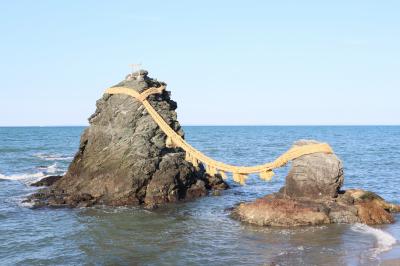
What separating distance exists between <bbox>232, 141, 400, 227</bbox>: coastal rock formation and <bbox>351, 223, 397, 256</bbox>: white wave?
2.08ft

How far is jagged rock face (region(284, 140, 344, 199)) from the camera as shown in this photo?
1804cm

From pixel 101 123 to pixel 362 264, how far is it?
1582cm

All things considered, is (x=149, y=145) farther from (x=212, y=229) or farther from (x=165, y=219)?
(x=212, y=229)

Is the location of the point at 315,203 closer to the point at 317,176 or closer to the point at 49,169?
the point at 317,176

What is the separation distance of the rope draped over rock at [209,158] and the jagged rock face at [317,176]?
0.31 metres

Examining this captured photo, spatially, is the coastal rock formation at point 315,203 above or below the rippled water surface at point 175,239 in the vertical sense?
above

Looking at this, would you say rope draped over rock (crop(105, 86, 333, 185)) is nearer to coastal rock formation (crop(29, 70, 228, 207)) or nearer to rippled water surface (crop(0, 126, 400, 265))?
coastal rock formation (crop(29, 70, 228, 207))

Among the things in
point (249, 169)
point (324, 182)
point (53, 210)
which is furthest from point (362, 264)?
point (53, 210)

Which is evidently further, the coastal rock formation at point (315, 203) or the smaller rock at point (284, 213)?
the coastal rock formation at point (315, 203)

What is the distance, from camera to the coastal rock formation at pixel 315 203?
56.2ft

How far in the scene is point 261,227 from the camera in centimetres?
1694

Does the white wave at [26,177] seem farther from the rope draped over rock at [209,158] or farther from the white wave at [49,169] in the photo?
the rope draped over rock at [209,158]

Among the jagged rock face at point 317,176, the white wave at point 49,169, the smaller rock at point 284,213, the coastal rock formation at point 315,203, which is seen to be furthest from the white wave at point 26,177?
the jagged rock face at point 317,176

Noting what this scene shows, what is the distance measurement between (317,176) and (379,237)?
359 centimetres
